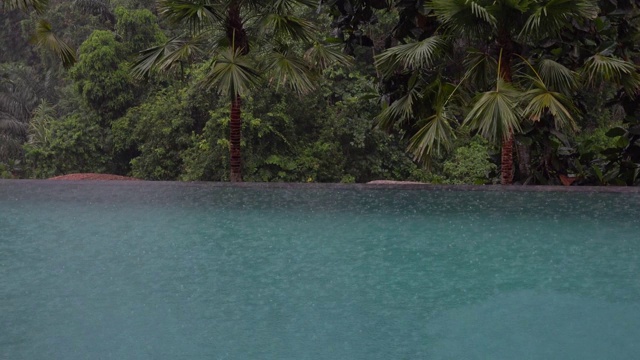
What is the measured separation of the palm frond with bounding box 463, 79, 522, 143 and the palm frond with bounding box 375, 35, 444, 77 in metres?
0.89

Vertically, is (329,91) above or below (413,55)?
above

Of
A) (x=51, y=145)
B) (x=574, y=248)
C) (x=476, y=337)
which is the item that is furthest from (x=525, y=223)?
(x=51, y=145)

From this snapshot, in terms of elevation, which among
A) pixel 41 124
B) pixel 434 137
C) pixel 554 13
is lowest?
pixel 434 137

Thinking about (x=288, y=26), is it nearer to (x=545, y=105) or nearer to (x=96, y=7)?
(x=545, y=105)

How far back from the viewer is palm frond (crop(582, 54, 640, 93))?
7.37 metres

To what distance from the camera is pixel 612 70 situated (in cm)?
742

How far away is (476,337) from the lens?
3.17m

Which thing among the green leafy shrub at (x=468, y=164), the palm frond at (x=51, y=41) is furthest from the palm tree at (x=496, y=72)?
the green leafy shrub at (x=468, y=164)

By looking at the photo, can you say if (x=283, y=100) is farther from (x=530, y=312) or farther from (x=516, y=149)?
(x=530, y=312)

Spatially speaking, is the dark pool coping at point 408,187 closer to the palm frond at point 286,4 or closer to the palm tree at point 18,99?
the palm frond at point 286,4

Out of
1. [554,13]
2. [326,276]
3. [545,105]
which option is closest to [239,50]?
[554,13]

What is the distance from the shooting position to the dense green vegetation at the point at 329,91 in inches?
293

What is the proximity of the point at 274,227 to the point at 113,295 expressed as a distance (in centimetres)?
162

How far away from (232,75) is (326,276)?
4.41 metres
